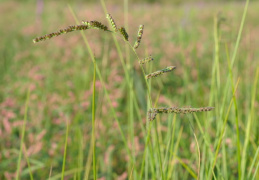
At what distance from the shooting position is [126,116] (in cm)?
231

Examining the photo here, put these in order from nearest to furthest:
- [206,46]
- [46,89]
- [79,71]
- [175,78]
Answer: [46,89] → [79,71] → [175,78] → [206,46]

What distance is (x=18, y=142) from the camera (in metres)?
1.68

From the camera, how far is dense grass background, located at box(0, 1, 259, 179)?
1055 millimetres

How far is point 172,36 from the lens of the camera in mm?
5145

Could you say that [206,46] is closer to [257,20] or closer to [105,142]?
[105,142]

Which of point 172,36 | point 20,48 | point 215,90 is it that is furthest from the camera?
point 172,36

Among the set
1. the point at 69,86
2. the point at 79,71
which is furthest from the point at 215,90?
the point at 79,71

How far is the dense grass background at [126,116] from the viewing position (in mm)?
1055

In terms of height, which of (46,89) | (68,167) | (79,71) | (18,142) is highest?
(79,71)

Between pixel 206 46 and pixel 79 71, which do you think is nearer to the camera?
pixel 79 71

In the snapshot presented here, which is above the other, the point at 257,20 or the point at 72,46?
the point at 257,20

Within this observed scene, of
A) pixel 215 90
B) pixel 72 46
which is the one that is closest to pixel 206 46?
pixel 72 46

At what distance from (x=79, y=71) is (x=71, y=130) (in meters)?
1.16

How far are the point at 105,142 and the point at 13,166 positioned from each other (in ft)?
1.65
